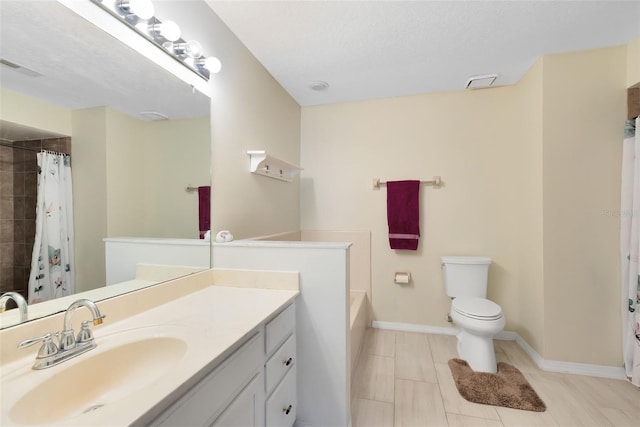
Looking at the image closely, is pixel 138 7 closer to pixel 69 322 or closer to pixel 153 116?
pixel 153 116

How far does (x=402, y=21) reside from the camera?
1707 millimetres

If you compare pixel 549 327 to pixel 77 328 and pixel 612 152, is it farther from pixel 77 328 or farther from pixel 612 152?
pixel 77 328

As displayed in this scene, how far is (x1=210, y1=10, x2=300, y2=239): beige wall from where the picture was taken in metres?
1.69

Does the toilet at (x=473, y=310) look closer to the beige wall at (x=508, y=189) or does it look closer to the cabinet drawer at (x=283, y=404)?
the beige wall at (x=508, y=189)

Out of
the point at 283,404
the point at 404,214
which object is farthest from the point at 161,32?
the point at 404,214

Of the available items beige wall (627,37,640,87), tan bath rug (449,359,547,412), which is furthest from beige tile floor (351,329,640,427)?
beige wall (627,37,640,87)

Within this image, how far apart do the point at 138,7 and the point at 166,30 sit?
15 cm

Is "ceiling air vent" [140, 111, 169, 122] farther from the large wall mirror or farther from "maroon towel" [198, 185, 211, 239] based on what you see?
"maroon towel" [198, 185, 211, 239]

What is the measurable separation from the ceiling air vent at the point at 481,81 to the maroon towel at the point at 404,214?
3.23ft

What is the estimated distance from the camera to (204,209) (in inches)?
62.3

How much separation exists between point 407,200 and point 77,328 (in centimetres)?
247

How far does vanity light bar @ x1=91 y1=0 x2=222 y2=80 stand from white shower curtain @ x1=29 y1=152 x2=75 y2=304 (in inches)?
25.0

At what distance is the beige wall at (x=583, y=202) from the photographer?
1.97 m

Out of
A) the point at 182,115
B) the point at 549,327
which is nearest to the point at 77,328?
the point at 182,115
